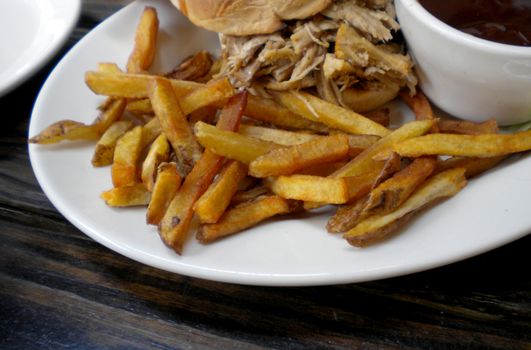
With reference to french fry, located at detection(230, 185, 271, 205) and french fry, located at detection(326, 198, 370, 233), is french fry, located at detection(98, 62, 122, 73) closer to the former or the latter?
french fry, located at detection(230, 185, 271, 205)

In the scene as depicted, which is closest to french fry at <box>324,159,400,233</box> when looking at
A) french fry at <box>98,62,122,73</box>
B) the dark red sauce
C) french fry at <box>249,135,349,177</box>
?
french fry at <box>249,135,349,177</box>

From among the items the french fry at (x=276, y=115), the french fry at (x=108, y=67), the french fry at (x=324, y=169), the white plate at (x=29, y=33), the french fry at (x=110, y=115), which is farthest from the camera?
the white plate at (x=29, y=33)

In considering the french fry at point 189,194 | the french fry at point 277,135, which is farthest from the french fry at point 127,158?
the french fry at point 277,135

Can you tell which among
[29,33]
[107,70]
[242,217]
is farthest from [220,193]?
[29,33]

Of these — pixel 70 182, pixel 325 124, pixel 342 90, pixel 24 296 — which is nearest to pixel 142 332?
pixel 24 296

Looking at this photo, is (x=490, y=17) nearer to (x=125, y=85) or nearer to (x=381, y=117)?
(x=381, y=117)

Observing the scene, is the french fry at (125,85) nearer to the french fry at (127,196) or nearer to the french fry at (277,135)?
the french fry at (277,135)
